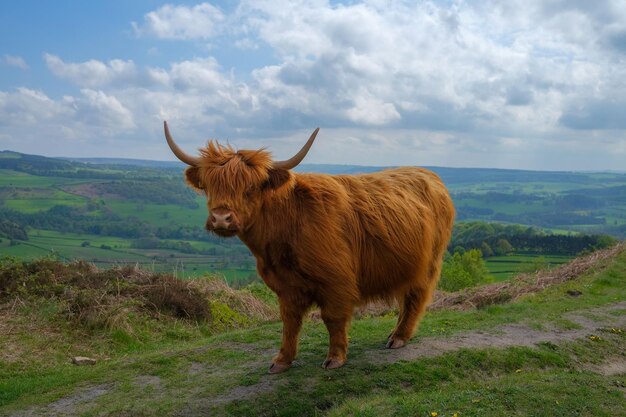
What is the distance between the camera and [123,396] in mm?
6277

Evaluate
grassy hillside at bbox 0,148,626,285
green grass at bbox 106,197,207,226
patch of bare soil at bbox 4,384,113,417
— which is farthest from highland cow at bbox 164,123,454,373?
green grass at bbox 106,197,207,226

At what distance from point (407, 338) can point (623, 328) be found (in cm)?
415

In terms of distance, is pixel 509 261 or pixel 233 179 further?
pixel 509 261

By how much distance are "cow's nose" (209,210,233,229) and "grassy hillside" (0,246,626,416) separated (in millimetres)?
1953

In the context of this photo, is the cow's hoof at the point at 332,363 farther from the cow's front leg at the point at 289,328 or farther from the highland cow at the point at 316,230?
the cow's front leg at the point at 289,328

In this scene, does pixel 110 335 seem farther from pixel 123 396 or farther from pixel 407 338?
pixel 407 338

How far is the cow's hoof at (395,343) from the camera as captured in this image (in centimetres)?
770

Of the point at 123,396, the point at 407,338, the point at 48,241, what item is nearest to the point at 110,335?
the point at 123,396

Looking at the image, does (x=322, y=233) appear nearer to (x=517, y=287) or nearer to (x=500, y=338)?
(x=500, y=338)

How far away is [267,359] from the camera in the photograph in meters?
7.59

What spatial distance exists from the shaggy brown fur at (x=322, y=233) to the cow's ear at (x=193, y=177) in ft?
0.04

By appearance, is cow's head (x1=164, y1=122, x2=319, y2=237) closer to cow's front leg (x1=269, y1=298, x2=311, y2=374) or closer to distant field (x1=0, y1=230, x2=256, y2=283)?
cow's front leg (x1=269, y1=298, x2=311, y2=374)

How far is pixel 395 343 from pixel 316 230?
2.39m

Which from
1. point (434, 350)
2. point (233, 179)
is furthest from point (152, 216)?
point (233, 179)
